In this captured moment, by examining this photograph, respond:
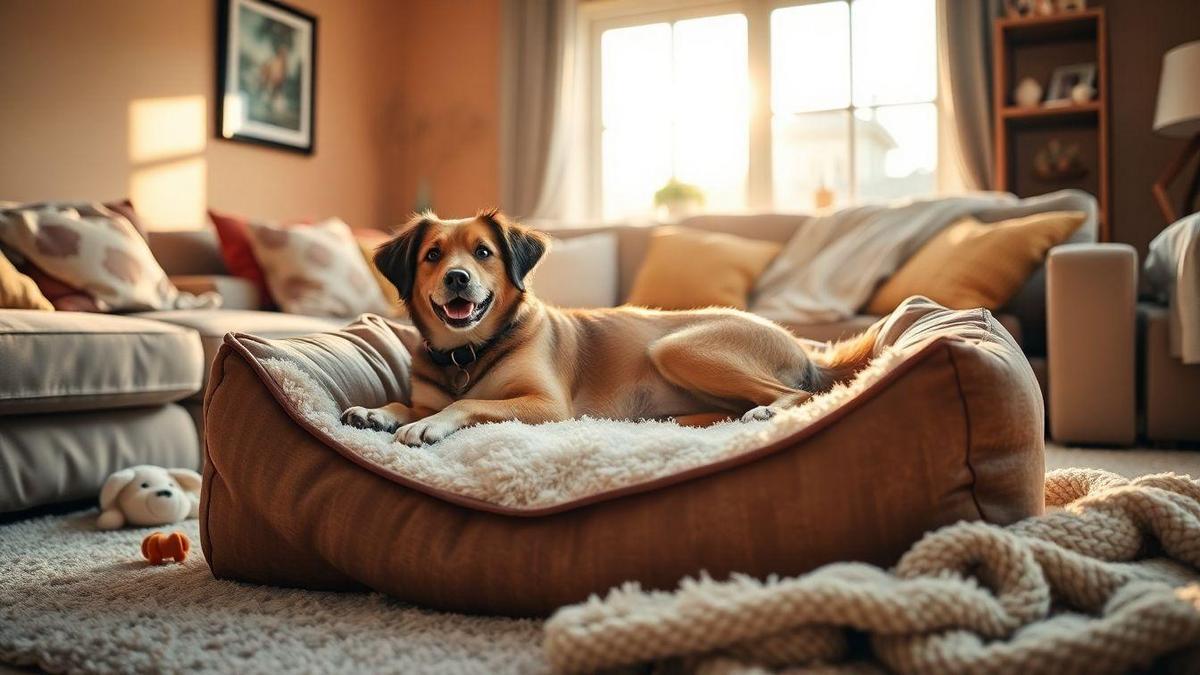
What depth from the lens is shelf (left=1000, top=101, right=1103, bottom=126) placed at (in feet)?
15.3

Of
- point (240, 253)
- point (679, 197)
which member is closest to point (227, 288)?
point (240, 253)

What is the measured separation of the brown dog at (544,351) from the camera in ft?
6.36

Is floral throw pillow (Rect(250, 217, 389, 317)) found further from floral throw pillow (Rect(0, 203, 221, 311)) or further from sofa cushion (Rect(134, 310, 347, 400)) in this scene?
floral throw pillow (Rect(0, 203, 221, 311))

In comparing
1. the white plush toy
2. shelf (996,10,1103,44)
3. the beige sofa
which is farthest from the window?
the white plush toy

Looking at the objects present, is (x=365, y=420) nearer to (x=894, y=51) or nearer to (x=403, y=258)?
(x=403, y=258)

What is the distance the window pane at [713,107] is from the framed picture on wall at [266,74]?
2475mm

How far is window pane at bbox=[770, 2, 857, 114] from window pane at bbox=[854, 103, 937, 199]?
237 millimetres

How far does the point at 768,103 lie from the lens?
5.81 metres

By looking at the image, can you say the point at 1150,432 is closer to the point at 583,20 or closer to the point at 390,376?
the point at 390,376

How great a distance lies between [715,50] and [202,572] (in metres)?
5.18

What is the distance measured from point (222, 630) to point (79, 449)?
1290 mm

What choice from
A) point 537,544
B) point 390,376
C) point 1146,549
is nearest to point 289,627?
point 537,544

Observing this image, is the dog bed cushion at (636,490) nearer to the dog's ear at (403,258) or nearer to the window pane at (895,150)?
the dog's ear at (403,258)

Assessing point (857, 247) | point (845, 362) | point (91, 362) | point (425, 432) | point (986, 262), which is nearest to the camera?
point (425, 432)
